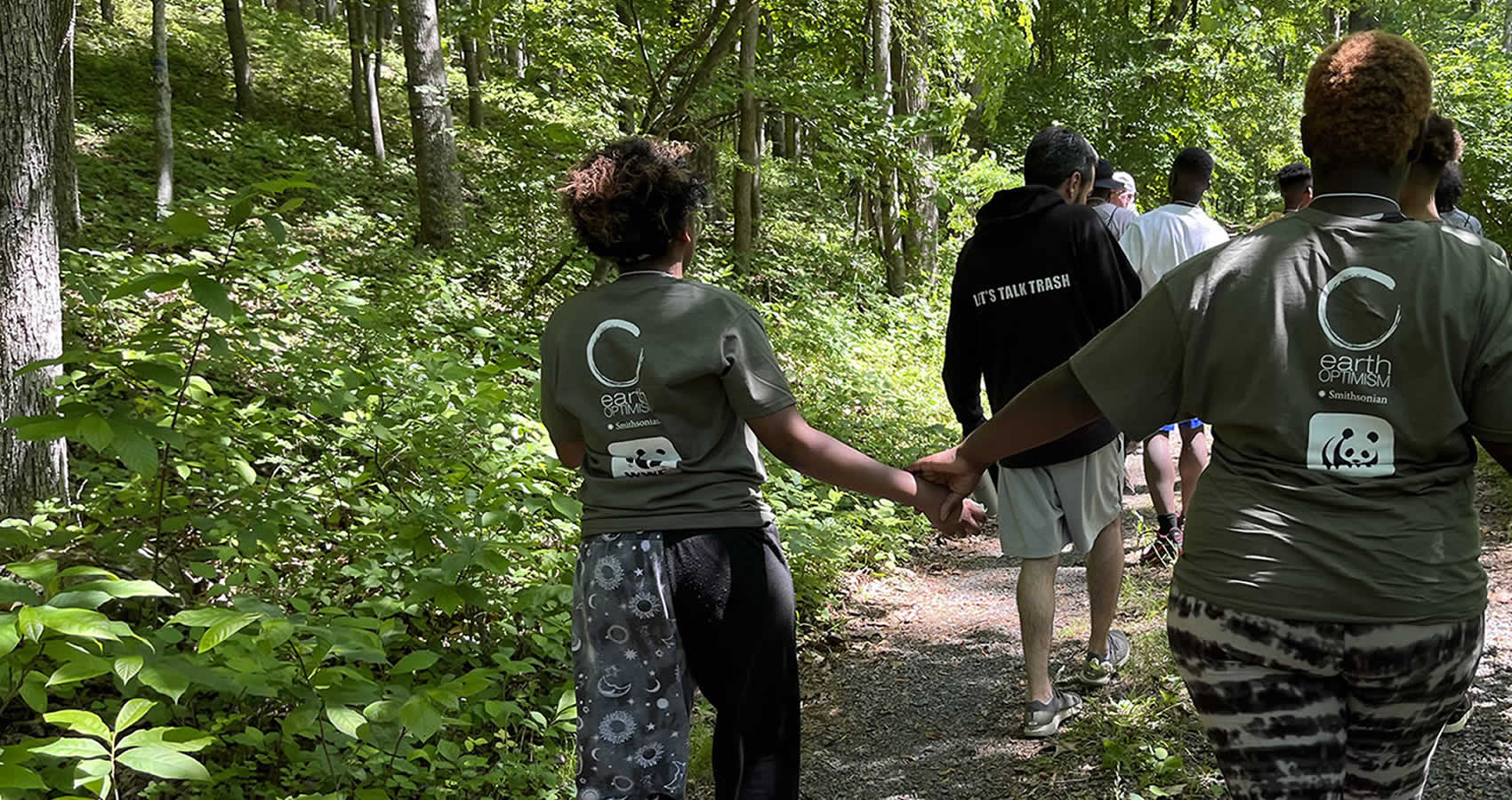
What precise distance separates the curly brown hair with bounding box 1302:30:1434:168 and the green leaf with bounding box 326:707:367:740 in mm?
2555

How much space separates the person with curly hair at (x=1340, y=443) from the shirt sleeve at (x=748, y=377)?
823 millimetres

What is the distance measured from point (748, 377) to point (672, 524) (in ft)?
1.32

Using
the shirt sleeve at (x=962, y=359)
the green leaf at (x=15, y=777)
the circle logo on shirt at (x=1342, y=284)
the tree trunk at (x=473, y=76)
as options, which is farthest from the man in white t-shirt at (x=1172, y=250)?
the tree trunk at (x=473, y=76)

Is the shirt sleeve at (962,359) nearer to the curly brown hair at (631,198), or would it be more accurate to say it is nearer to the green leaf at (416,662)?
the curly brown hair at (631,198)

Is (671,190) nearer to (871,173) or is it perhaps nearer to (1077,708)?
(1077,708)

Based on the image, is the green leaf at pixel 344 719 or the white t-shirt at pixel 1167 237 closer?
the green leaf at pixel 344 719

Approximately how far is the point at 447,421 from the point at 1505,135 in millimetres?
12144

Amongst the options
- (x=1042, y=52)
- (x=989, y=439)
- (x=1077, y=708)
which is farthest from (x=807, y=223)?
(x=989, y=439)

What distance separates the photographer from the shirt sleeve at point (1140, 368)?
2.15 m

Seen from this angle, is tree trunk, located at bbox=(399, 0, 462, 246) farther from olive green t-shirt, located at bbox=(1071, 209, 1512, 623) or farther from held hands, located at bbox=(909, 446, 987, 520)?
olive green t-shirt, located at bbox=(1071, 209, 1512, 623)

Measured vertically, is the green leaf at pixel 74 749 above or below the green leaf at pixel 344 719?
above

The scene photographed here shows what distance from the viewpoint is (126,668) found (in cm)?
251

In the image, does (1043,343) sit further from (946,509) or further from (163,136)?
(163,136)

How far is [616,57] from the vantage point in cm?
1216
